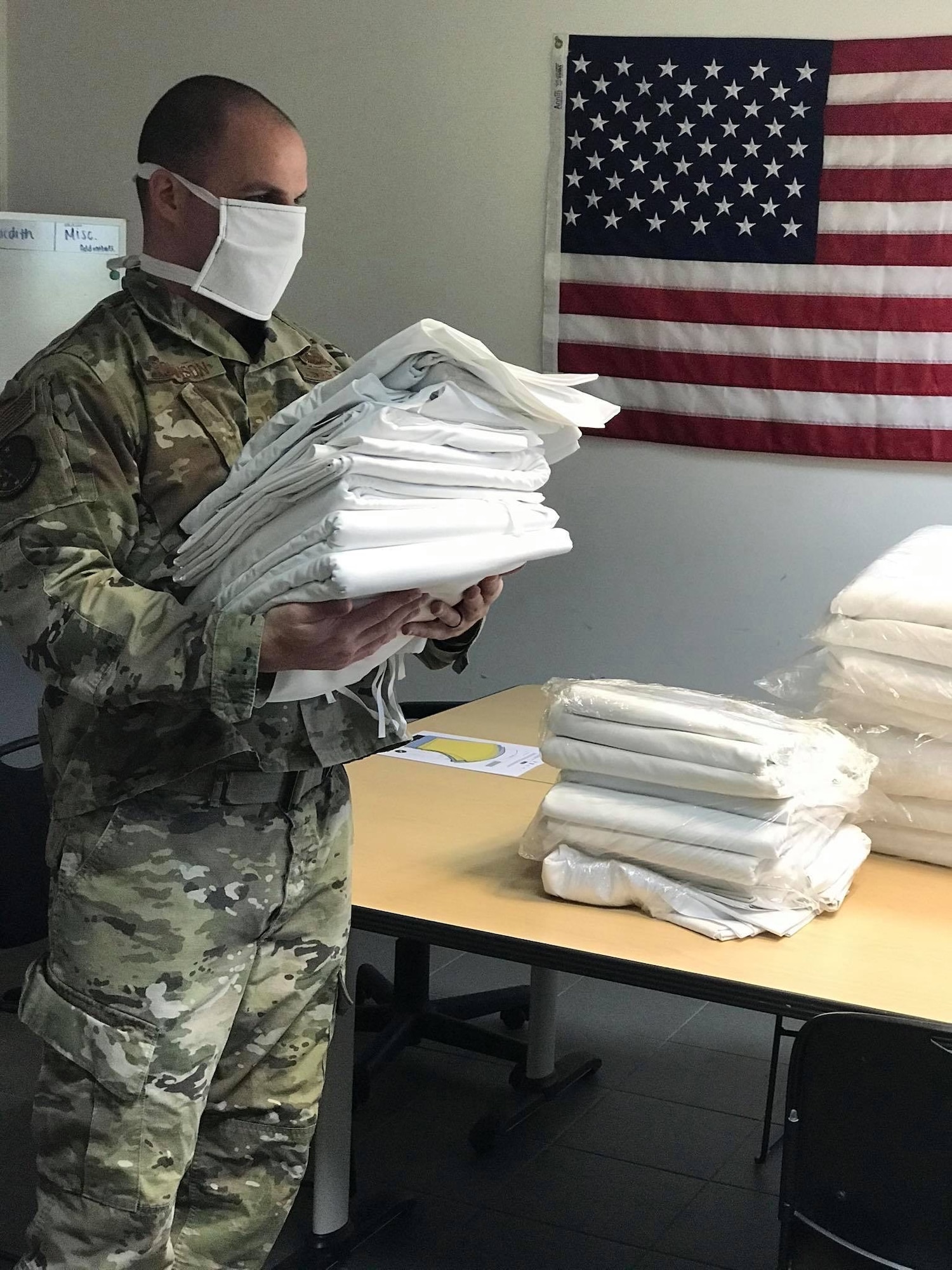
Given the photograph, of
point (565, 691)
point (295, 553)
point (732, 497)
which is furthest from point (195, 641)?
point (732, 497)

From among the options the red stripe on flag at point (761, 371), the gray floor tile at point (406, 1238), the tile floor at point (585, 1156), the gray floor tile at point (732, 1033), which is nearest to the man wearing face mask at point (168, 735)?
the tile floor at point (585, 1156)

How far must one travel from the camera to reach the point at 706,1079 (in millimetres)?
2842

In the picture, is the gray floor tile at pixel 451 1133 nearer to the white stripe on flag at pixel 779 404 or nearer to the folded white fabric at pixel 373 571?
the folded white fabric at pixel 373 571

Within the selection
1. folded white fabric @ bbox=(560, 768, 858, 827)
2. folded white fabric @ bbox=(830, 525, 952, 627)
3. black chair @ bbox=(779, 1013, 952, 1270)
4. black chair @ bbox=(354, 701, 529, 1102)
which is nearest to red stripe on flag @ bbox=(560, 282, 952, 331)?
black chair @ bbox=(354, 701, 529, 1102)

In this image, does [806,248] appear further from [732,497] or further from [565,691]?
[565,691]

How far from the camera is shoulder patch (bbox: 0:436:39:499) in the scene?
4.35ft

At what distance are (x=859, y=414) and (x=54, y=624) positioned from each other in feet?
9.00

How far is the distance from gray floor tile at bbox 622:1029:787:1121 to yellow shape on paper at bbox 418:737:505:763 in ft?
2.65

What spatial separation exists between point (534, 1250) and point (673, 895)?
35.2 inches

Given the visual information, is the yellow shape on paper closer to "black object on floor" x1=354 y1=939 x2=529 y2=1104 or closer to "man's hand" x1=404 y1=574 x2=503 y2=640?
"black object on floor" x1=354 y1=939 x2=529 y2=1104

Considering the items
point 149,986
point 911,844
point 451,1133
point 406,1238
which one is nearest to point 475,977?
point 451,1133

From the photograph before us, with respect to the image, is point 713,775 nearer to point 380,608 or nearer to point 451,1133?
point 380,608

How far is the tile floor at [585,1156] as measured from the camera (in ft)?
7.36

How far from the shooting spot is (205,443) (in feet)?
4.71
